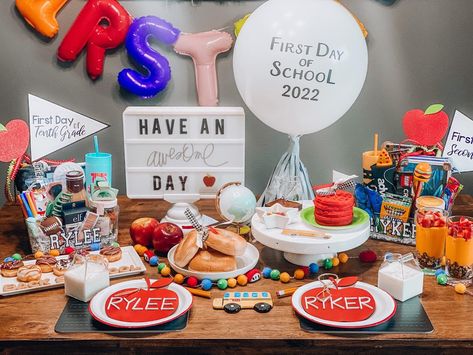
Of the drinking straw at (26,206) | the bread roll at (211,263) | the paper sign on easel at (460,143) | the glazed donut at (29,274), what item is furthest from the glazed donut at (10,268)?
the paper sign on easel at (460,143)

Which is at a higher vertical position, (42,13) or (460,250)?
(42,13)

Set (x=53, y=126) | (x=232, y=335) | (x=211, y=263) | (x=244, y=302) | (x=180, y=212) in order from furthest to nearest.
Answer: (x=53, y=126), (x=180, y=212), (x=211, y=263), (x=244, y=302), (x=232, y=335)

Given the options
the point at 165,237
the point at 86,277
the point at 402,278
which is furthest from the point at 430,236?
the point at 86,277

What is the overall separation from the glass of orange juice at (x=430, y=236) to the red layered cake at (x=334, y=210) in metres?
0.17

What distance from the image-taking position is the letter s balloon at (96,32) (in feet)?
6.84

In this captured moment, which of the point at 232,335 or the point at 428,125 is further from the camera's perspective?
the point at 428,125

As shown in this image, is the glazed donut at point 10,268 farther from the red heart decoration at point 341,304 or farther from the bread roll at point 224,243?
the red heart decoration at point 341,304

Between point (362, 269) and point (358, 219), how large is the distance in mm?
131

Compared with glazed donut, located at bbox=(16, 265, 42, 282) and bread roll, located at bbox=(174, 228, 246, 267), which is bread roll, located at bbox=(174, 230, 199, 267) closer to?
bread roll, located at bbox=(174, 228, 246, 267)

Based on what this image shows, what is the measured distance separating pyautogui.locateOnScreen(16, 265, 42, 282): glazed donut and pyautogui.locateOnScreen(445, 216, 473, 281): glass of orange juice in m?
0.94

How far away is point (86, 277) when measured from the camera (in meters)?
1.35

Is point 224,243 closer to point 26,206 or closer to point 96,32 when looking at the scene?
point 26,206

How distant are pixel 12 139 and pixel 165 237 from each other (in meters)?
0.50

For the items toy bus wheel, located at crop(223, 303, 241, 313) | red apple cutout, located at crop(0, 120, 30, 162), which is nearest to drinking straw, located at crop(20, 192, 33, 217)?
red apple cutout, located at crop(0, 120, 30, 162)
